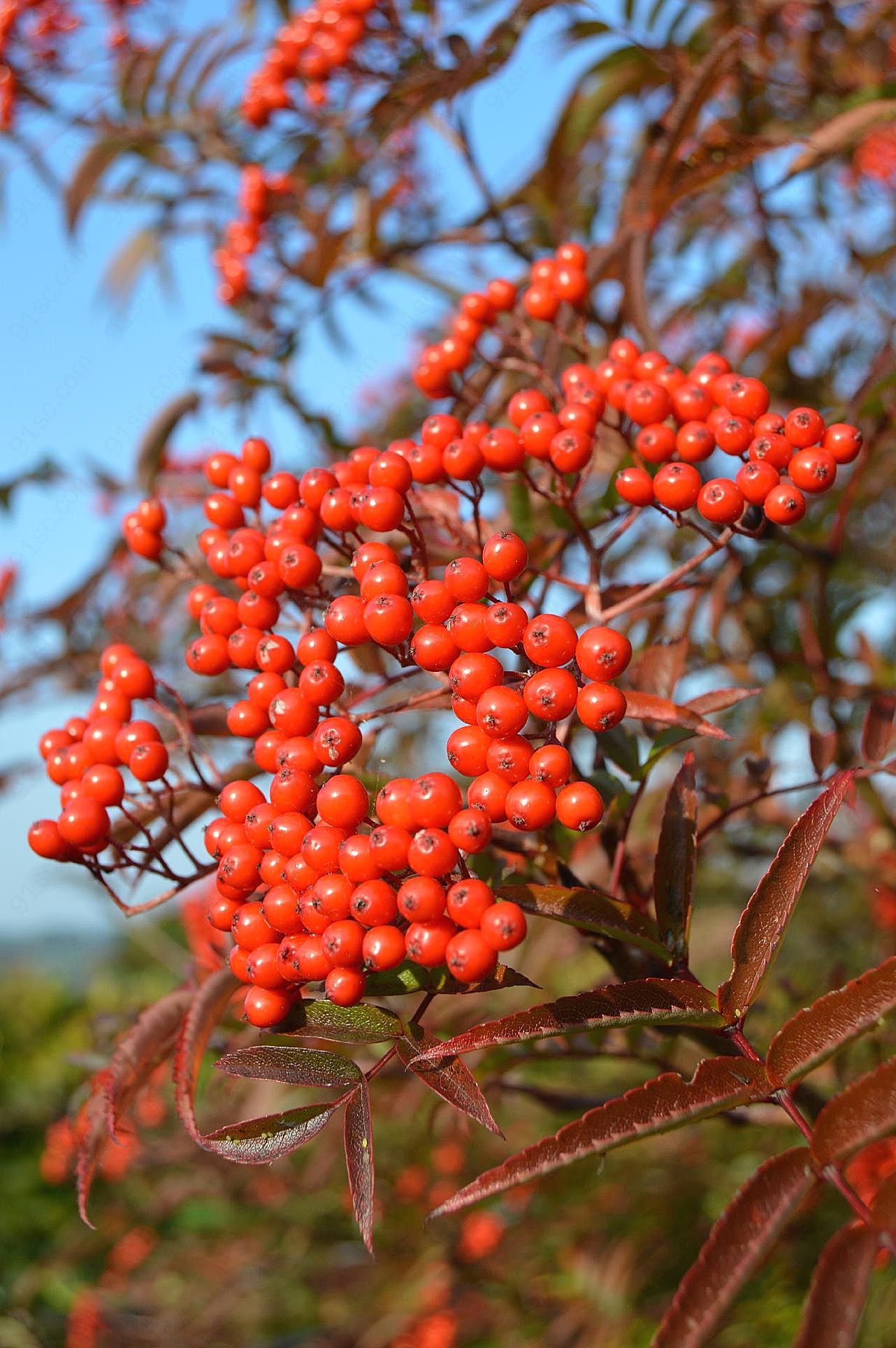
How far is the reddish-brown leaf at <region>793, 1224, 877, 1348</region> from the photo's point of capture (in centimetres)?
69

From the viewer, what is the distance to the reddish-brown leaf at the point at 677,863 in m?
1.09

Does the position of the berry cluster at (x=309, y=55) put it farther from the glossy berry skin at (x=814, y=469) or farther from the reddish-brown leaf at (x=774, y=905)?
the reddish-brown leaf at (x=774, y=905)

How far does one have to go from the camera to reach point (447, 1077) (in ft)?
3.18

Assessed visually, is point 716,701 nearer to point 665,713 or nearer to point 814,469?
point 665,713

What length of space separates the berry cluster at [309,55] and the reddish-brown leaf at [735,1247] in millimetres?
2763

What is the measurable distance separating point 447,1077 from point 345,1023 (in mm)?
142

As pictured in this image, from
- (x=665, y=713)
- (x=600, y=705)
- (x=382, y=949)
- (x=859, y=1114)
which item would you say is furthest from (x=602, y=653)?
(x=859, y=1114)

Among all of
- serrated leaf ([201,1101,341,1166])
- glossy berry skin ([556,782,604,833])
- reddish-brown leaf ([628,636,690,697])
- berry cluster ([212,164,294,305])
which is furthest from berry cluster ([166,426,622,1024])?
berry cluster ([212,164,294,305])

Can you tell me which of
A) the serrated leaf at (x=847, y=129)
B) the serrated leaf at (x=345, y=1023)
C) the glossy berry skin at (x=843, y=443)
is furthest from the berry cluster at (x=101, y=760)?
the serrated leaf at (x=847, y=129)

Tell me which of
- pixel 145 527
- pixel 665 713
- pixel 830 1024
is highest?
pixel 145 527

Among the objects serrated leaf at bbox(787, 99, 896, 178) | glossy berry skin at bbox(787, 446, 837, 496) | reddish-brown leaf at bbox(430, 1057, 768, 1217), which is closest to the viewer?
reddish-brown leaf at bbox(430, 1057, 768, 1217)

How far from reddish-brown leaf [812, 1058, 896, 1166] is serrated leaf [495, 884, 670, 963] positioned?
0.27 metres

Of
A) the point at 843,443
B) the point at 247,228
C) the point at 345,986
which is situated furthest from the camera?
the point at 247,228

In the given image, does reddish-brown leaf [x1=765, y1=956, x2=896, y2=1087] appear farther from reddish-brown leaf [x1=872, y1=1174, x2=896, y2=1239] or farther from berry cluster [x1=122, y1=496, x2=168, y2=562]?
berry cluster [x1=122, y1=496, x2=168, y2=562]
